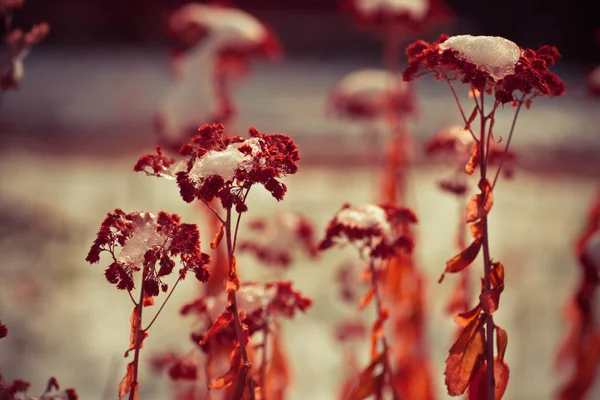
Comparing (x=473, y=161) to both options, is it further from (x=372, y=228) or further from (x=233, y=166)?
(x=233, y=166)

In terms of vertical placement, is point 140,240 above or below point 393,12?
below

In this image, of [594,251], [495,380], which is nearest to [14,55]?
[495,380]

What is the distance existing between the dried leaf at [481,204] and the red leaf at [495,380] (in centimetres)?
16

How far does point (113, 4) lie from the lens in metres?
6.92

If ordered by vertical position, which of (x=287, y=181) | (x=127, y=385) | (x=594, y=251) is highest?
(x=287, y=181)

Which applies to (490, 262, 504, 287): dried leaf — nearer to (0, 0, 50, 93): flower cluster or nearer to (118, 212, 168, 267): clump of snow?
(118, 212, 168, 267): clump of snow

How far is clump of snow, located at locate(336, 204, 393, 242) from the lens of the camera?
3.04ft

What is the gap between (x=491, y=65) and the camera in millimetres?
750

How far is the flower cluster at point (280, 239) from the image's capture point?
4.83ft

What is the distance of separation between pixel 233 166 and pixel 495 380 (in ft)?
1.24

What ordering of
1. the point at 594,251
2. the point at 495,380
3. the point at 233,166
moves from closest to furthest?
the point at 233,166 < the point at 495,380 < the point at 594,251

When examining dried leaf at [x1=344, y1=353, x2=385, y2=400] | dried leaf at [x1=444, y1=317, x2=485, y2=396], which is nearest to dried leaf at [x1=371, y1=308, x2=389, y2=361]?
dried leaf at [x1=344, y1=353, x2=385, y2=400]

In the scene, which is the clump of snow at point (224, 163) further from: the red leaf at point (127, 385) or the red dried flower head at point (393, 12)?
the red dried flower head at point (393, 12)

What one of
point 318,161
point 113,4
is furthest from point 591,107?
point 113,4
